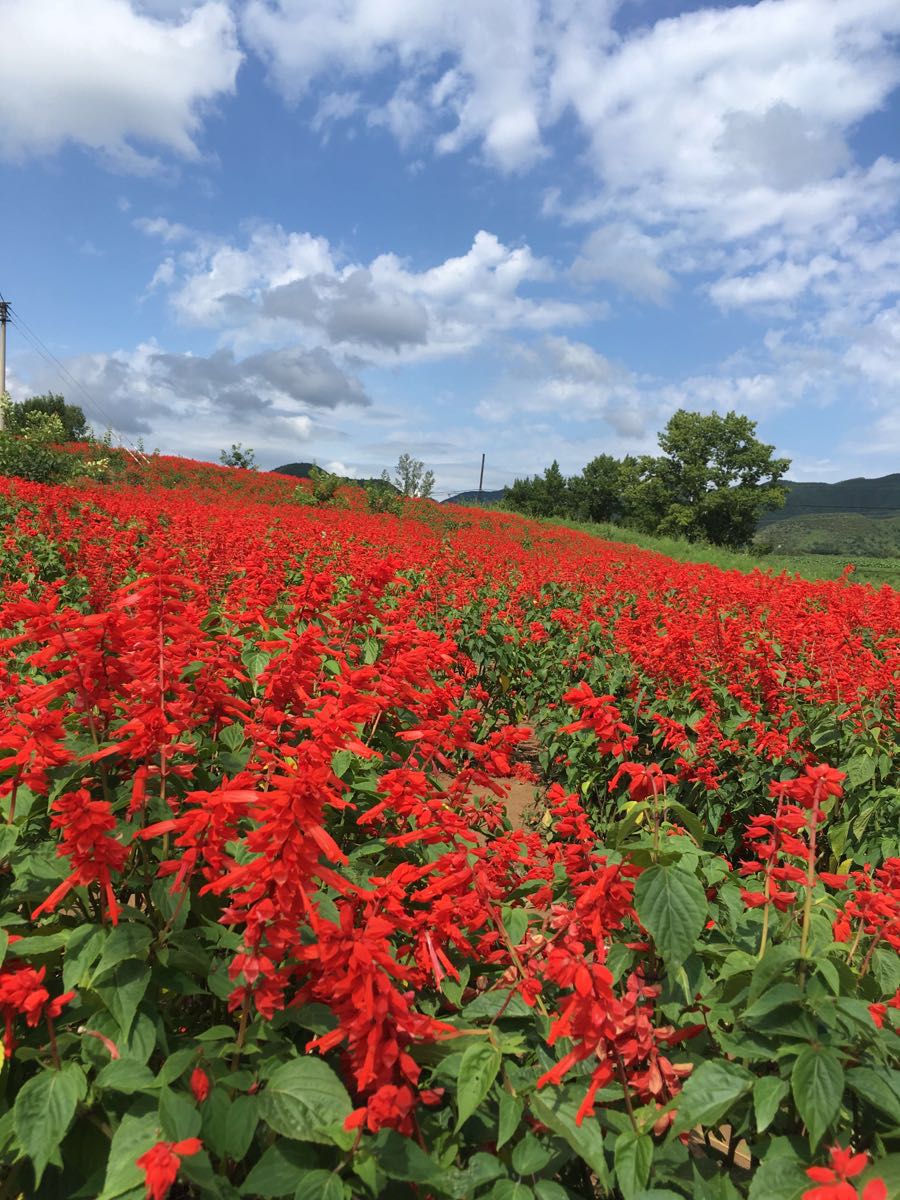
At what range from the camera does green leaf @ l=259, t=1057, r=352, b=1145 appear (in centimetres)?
116

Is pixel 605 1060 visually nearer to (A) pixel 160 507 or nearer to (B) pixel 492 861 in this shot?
(B) pixel 492 861

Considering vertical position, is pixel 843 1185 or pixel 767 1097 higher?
pixel 843 1185

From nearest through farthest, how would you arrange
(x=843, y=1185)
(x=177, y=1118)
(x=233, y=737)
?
(x=843, y=1185) < (x=177, y=1118) < (x=233, y=737)

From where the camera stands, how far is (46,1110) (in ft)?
4.16

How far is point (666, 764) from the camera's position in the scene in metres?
5.61

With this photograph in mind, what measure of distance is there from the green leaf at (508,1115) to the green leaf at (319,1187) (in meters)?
0.29

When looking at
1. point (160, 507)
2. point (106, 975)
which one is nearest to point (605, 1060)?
point (106, 975)

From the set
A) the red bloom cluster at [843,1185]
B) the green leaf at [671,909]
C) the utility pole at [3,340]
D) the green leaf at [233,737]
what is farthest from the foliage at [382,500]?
the red bloom cluster at [843,1185]

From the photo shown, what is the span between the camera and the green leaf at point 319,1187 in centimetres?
111

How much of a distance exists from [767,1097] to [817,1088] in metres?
0.10

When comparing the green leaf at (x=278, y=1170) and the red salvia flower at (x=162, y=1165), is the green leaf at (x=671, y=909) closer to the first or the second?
the green leaf at (x=278, y=1170)

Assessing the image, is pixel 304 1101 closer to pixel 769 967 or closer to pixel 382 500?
pixel 769 967

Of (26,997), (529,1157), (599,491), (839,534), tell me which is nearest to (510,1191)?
(529,1157)

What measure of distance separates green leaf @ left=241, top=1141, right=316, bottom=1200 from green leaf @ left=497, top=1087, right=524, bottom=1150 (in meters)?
0.34
